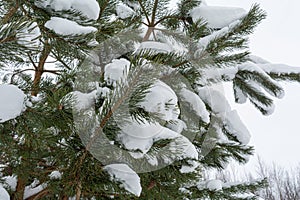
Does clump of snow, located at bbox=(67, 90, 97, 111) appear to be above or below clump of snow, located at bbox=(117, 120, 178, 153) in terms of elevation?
above

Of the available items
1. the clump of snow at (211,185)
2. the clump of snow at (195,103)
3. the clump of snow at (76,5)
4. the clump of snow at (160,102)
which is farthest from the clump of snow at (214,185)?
the clump of snow at (76,5)

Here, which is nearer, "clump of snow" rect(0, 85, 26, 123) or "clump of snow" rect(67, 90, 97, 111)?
"clump of snow" rect(0, 85, 26, 123)

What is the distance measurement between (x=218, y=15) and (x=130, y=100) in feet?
4.75

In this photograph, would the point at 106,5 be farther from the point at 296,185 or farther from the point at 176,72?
the point at 296,185

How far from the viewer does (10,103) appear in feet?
3.51

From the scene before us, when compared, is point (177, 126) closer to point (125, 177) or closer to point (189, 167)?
point (189, 167)

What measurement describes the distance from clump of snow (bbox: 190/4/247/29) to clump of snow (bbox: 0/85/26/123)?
1.47 metres

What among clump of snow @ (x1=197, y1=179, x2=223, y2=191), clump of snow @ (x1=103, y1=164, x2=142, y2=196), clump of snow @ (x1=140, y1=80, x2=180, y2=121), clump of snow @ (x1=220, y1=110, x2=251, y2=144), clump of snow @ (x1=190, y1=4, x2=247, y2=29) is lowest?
clump of snow @ (x1=197, y1=179, x2=223, y2=191)

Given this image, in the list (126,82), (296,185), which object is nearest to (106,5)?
(126,82)

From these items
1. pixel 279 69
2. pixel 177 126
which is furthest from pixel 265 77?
pixel 177 126

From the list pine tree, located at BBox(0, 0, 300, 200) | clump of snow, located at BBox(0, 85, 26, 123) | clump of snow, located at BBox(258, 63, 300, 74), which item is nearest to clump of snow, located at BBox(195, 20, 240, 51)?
pine tree, located at BBox(0, 0, 300, 200)

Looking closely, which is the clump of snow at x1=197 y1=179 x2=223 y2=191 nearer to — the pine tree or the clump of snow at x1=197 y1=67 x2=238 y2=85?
the pine tree

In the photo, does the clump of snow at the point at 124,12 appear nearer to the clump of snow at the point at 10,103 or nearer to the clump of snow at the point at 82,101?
the clump of snow at the point at 82,101

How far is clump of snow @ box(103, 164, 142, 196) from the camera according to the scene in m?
1.32
